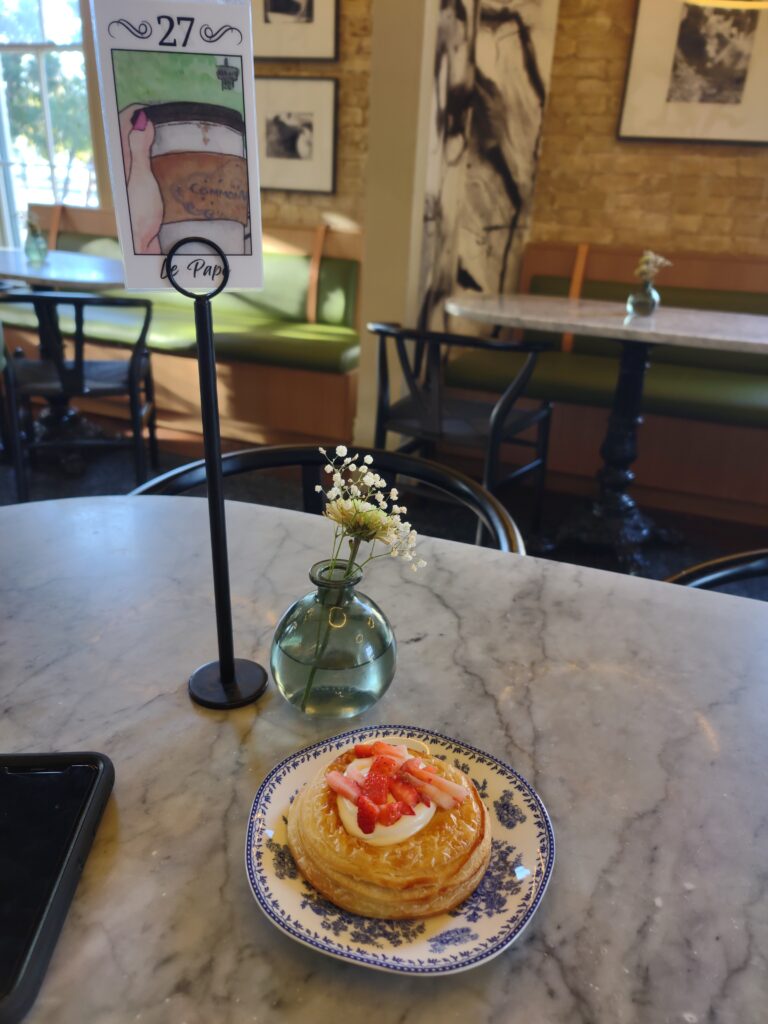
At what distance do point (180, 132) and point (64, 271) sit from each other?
325cm

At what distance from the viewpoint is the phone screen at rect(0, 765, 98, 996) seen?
493 mm

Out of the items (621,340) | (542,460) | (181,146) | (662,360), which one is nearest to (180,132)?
(181,146)

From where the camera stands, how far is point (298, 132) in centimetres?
452

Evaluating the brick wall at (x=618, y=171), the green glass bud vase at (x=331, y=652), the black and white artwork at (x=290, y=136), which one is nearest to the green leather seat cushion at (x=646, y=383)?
the brick wall at (x=618, y=171)

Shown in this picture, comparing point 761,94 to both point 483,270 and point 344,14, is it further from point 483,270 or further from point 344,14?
point 344,14

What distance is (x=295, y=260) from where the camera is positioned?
446 cm

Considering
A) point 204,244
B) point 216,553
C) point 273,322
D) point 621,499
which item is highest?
point 204,244

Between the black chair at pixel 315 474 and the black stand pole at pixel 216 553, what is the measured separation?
1.87ft

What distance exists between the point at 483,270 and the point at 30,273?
2.18m

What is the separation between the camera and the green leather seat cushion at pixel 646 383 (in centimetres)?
312

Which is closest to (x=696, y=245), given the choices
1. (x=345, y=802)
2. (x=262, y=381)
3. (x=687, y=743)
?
(x=262, y=381)

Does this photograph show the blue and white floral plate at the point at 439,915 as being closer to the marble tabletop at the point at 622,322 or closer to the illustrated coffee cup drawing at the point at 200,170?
the illustrated coffee cup drawing at the point at 200,170

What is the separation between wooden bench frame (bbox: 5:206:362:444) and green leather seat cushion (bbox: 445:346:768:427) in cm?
60

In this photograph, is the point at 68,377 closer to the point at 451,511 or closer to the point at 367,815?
the point at 451,511
